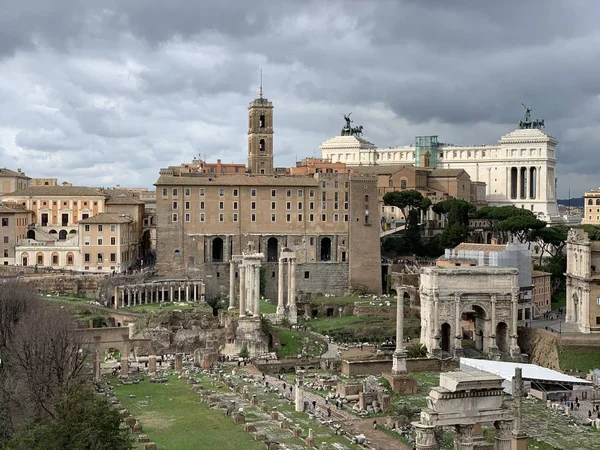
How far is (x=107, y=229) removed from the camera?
75.4 meters

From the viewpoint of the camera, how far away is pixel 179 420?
40.7m

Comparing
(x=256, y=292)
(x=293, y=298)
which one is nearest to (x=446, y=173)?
(x=293, y=298)

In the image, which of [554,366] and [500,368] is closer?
[500,368]

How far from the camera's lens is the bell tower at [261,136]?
88562 millimetres

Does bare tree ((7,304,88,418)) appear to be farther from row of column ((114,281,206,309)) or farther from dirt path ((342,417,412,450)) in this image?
row of column ((114,281,206,309))

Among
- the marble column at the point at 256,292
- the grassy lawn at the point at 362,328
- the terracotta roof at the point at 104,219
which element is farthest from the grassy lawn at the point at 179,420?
the terracotta roof at the point at 104,219

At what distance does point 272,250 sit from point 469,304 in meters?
24.5

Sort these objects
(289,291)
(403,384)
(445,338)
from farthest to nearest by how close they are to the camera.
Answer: (289,291), (445,338), (403,384)

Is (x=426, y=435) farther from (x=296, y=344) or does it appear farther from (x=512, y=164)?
(x=512, y=164)

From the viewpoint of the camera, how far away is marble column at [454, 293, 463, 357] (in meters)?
59.7

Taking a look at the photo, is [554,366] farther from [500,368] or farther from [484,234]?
[484,234]

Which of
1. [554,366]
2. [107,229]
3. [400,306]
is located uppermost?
[107,229]

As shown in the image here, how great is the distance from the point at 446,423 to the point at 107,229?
181ft

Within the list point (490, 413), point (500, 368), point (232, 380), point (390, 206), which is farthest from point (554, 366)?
point (390, 206)
